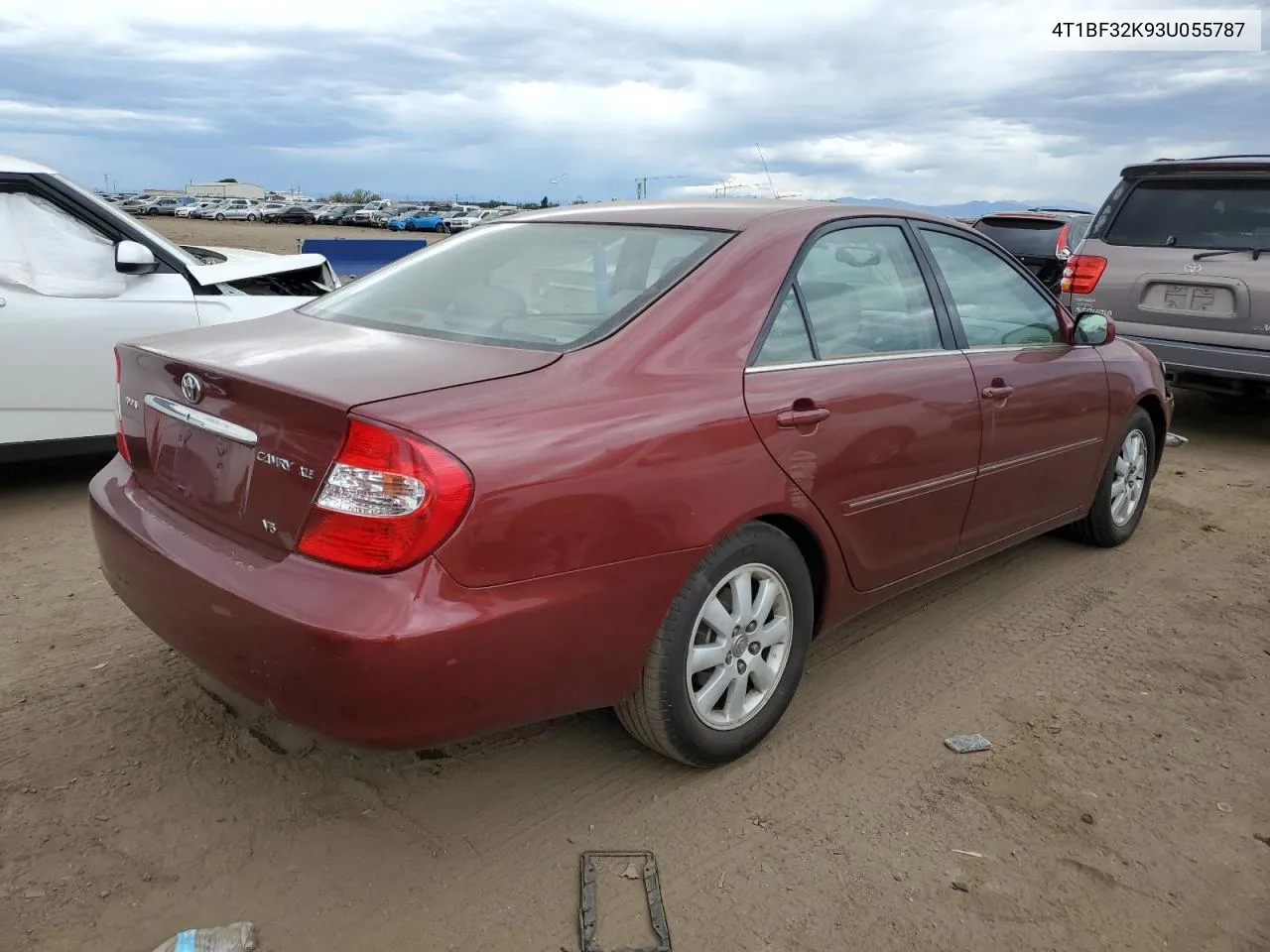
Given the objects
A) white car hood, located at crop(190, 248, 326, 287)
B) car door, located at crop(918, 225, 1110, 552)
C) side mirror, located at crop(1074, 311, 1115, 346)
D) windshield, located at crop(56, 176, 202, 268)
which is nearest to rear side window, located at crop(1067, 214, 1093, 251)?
side mirror, located at crop(1074, 311, 1115, 346)

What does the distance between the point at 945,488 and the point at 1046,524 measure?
41.0 inches

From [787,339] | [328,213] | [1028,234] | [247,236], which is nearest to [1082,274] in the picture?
[787,339]

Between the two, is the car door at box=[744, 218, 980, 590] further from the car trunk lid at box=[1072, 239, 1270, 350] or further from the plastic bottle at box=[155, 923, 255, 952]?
the car trunk lid at box=[1072, 239, 1270, 350]

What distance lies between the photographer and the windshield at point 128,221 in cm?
522

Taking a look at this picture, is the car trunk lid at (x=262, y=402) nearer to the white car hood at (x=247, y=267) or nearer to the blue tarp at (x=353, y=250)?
the white car hood at (x=247, y=267)

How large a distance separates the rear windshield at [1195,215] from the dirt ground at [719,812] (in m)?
3.67

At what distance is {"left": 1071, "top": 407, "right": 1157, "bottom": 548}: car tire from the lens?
457cm

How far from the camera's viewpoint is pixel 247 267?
5.93 meters

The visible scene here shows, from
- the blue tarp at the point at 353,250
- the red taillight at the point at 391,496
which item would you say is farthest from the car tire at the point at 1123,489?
the blue tarp at the point at 353,250

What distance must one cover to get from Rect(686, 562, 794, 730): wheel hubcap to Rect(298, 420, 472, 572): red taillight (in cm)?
82

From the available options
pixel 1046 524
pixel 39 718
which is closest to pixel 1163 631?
pixel 1046 524

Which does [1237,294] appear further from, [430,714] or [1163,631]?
[430,714]

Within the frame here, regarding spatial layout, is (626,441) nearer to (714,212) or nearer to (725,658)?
(725,658)

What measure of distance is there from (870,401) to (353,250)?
8.16 meters
